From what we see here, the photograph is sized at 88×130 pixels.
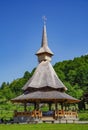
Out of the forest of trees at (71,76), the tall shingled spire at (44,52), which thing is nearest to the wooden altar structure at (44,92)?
the tall shingled spire at (44,52)

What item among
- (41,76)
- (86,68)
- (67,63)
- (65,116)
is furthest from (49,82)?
(67,63)

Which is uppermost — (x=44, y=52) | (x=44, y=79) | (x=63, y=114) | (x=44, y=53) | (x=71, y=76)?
(x=71, y=76)

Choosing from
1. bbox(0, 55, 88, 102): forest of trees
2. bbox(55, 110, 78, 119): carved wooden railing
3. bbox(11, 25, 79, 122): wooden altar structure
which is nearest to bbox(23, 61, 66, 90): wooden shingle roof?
bbox(11, 25, 79, 122): wooden altar structure

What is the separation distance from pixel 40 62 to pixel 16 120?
35.3 ft

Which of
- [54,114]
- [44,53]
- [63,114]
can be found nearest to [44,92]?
[54,114]

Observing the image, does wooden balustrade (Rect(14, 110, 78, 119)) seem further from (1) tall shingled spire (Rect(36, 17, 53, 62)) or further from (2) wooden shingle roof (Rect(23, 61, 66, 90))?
(1) tall shingled spire (Rect(36, 17, 53, 62))

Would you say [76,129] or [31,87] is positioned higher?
[31,87]

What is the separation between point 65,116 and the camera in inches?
1628

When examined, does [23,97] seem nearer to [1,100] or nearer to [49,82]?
[49,82]

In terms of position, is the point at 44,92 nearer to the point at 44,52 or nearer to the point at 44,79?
the point at 44,79

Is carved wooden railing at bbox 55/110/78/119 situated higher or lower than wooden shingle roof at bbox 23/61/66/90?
lower

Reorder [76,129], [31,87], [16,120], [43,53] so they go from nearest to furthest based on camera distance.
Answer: [76,129], [16,120], [31,87], [43,53]

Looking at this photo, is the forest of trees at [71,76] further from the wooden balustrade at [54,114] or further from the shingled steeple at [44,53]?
the wooden balustrade at [54,114]

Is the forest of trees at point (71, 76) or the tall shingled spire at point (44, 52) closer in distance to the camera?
the tall shingled spire at point (44, 52)
